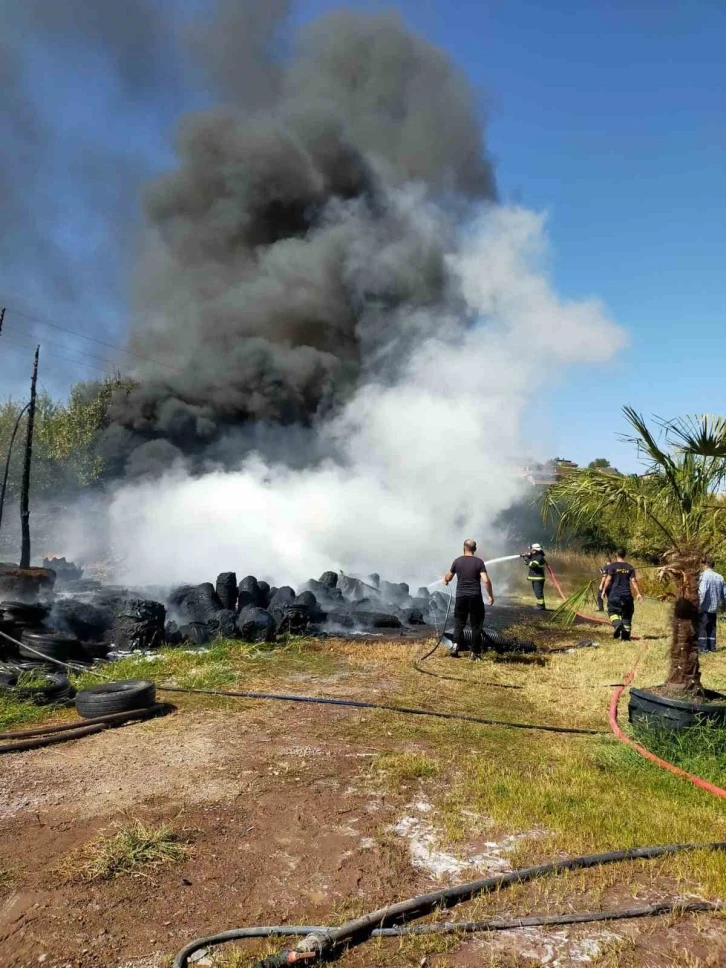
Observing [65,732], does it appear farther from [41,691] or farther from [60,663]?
[60,663]

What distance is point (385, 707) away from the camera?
23.1 feet

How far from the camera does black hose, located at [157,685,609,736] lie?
6391 millimetres

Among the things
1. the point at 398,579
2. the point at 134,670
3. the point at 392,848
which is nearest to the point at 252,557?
the point at 398,579

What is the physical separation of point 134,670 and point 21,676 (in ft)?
4.84

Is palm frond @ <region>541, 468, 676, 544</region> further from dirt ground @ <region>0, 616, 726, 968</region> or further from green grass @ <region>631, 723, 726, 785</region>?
dirt ground @ <region>0, 616, 726, 968</region>

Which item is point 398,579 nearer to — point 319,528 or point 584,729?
point 319,528

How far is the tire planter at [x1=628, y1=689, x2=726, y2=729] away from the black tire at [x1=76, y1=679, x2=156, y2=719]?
16.1ft

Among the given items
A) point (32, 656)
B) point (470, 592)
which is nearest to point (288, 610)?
point (470, 592)

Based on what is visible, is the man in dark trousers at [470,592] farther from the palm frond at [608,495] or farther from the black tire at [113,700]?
the black tire at [113,700]

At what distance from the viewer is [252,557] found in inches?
822

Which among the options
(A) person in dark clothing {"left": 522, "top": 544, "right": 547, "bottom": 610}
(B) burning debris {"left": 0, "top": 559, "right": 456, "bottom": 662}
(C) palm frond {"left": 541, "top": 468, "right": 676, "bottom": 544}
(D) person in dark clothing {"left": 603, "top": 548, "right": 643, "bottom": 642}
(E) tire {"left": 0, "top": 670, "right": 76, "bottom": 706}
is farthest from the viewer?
(A) person in dark clothing {"left": 522, "top": 544, "right": 547, "bottom": 610}

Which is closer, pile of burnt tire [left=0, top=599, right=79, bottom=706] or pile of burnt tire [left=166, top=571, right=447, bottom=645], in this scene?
pile of burnt tire [left=0, top=599, right=79, bottom=706]

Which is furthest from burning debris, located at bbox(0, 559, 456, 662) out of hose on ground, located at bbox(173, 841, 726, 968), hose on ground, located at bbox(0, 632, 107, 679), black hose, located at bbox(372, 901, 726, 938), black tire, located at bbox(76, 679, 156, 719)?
black hose, located at bbox(372, 901, 726, 938)

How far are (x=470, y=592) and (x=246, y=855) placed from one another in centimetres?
643
